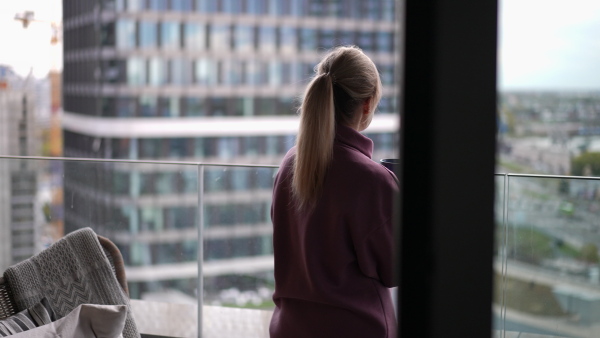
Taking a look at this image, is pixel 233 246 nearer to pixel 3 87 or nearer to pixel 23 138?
pixel 3 87

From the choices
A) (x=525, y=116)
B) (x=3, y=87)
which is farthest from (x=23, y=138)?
(x=525, y=116)

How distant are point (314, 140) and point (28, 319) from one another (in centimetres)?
91

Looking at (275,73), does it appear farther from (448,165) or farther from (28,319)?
(448,165)

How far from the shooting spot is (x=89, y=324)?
5.13ft

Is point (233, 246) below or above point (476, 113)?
below

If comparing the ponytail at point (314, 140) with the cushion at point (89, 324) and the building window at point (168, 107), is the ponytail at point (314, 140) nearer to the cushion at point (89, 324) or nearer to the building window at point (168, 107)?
the cushion at point (89, 324)

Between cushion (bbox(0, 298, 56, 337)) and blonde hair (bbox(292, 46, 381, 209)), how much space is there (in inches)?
31.7

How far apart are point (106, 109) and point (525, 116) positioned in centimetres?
2286

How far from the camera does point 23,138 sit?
4125 cm

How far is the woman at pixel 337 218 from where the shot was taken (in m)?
1.12

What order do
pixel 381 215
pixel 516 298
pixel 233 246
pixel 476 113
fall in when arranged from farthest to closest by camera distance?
pixel 233 246 < pixel 516 298 < pixel 381 215 < pixel 476 113

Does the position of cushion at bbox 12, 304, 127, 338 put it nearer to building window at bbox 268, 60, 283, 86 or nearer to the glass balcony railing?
the glass balcony railing

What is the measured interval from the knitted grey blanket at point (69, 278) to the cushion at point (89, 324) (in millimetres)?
156

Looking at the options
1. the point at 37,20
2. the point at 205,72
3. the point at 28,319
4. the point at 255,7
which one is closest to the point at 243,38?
the point at 255,7
